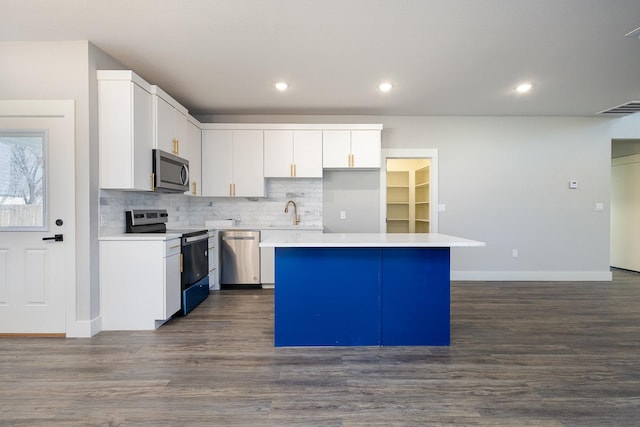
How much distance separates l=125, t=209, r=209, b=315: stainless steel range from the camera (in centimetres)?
340

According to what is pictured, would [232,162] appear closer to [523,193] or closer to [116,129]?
[116,129]

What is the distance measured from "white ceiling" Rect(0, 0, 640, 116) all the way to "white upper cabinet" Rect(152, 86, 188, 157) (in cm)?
27

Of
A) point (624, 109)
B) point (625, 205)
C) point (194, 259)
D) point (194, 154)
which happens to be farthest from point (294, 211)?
point (625, 205)

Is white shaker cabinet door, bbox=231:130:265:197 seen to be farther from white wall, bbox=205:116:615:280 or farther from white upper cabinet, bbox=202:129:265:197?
white wall, bbox=205:116:615:280

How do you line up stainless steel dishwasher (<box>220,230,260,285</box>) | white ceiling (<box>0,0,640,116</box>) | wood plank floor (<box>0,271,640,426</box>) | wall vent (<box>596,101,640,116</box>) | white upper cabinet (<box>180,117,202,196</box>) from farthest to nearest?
stainless steel dishwasher (<box>220,230,260,285</box>) → wall vent (<box>596,101,640,116</box>) → white upper cabinet (<box>180,117,202,196</box>) → white ceiling (<box>0,0,640,116</box>) → wood plank floor (<box>0,271,640,426</box>)

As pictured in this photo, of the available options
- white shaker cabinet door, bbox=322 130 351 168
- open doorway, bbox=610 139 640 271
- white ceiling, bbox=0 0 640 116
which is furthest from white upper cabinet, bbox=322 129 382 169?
open doorway, bbox=610 139 640 271

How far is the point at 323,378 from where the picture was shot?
6.98ft

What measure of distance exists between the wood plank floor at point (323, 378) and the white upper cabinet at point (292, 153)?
2.23m

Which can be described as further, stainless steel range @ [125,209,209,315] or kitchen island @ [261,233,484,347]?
stainless steel range @ [125,209,209,315]

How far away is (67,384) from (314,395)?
5.03 ft

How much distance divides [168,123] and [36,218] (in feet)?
4.95

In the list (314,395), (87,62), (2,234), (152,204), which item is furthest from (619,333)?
(2,234)

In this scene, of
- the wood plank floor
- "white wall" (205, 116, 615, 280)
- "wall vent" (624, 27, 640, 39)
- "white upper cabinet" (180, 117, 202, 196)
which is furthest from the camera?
"white wall" (205, 116, 615, 280)

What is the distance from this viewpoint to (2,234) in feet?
9.18
